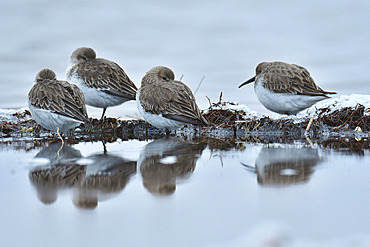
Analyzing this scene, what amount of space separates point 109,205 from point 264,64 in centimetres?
747

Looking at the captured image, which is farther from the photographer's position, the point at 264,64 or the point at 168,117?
the point at 264,64

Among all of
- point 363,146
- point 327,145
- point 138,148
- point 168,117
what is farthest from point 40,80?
point 363,146

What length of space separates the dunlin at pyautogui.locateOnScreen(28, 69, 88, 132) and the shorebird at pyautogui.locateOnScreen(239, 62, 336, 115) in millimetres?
4019

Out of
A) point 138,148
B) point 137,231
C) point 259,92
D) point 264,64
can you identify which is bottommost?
point 137,231

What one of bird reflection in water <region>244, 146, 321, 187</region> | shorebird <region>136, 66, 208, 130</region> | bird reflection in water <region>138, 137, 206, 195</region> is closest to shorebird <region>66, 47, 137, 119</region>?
shorebird <region>136, 66, 208, 130</region>

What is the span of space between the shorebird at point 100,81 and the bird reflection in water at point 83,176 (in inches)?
164

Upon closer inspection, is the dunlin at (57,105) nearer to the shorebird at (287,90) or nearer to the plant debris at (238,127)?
the plant debris at (238,127)

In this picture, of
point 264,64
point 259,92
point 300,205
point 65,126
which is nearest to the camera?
point 300,205

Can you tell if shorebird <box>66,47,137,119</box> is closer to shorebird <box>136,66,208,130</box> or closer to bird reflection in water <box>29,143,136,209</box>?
shorebird <box>136,66,208,130</box>

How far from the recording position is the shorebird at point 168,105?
727 cm

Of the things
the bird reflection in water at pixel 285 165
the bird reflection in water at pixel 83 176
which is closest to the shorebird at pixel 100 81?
the bird reflection in water at pixel 83 176

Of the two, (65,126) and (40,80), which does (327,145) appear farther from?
(40,80)

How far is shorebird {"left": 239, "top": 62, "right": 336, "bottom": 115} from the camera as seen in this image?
8.27m

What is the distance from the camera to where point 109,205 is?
8.82ft
